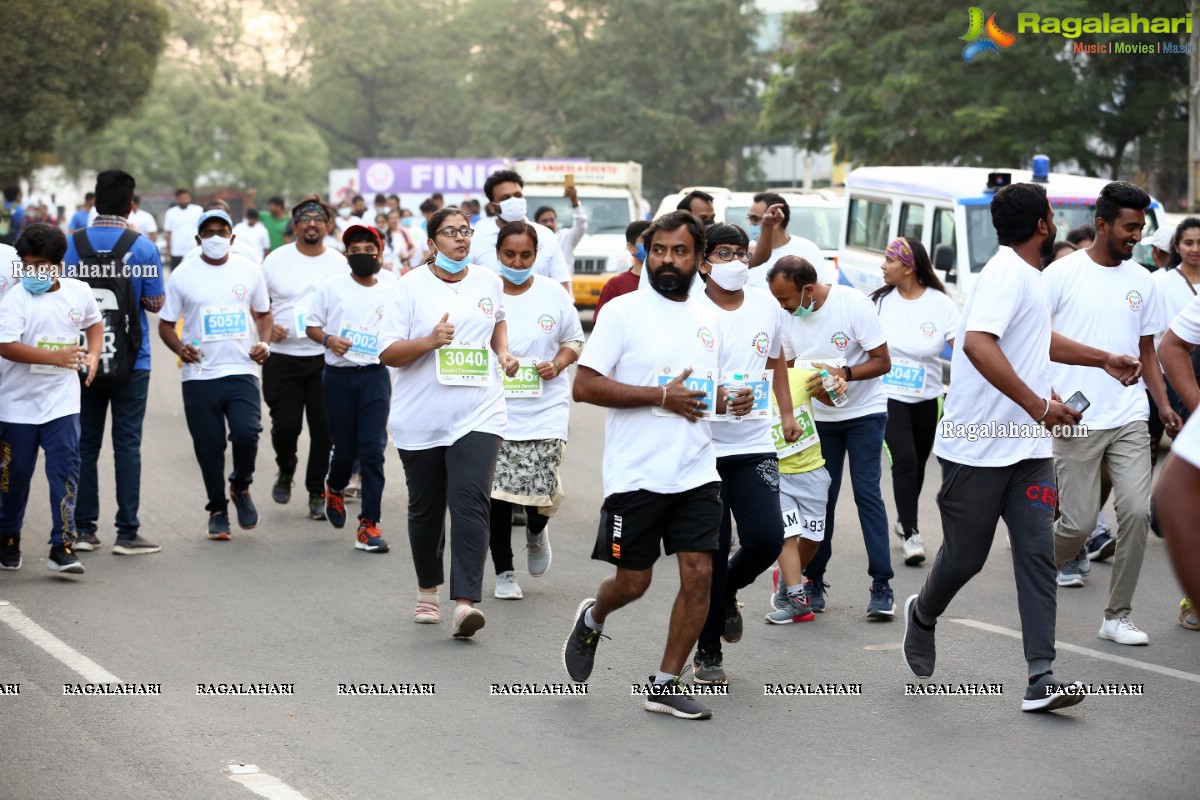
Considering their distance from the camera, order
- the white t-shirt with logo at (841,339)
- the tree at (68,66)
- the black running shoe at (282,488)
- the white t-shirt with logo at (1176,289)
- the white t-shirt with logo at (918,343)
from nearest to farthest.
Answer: the white t-shirt with logo at (841,339) → the white t-shirt with logo at (918,343) → the white t-shirt with logo at (1176,289) → the black running shoe at (282,488) → the tree at (68,66)

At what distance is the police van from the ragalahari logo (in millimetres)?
9763

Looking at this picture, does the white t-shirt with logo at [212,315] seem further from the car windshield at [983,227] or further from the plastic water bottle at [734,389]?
the car windshield at [983,227]

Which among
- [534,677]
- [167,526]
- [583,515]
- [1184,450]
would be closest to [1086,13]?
[583,515]

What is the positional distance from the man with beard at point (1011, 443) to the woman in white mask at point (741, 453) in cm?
71

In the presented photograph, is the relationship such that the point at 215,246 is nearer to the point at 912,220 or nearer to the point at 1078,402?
the point at 1078,402

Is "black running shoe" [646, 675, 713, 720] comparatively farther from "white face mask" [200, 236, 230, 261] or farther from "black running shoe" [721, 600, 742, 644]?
"white face mask" [200, 236, 230, 261]

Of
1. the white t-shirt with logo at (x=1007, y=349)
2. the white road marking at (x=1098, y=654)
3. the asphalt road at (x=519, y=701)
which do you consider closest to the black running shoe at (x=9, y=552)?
the asphalt road at (x=519, y=701)

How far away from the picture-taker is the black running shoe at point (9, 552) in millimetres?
8758

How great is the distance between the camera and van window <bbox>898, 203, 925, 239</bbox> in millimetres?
16141

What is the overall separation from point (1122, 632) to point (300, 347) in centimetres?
580

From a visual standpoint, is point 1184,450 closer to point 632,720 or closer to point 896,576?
point 632,720

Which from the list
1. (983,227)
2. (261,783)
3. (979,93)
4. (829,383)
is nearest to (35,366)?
(261,783)

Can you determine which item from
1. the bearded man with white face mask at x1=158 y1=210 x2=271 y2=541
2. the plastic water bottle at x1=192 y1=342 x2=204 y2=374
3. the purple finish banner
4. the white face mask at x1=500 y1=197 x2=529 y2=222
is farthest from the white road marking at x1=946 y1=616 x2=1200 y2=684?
the purple finish banner

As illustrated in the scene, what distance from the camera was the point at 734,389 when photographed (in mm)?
6121
